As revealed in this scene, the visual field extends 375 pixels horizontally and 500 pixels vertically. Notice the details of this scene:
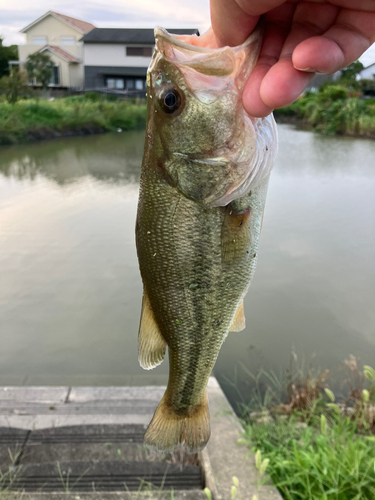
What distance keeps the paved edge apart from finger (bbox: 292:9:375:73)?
7.01 feet

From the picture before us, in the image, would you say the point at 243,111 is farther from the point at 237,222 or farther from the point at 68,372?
the point at 68,372

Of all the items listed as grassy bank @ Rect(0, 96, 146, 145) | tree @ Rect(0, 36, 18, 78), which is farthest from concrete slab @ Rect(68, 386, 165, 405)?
tree @ Rect(0, 36, 18, 78)

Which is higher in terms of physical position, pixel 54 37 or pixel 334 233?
pixel 54 37

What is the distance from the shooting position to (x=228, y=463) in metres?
2.36

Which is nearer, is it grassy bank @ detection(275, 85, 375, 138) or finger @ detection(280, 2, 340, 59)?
finger @ detection(280, 2, 340, 59)

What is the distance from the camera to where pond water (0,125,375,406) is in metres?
4.05

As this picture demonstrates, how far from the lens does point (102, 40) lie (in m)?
30.2

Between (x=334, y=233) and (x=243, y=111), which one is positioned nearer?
(x=243, y=111)

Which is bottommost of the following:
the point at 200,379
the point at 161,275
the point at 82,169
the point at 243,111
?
the point at 82,169

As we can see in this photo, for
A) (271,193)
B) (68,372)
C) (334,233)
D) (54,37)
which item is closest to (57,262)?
(68,372)

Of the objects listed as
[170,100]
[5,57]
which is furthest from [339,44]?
[5,57]

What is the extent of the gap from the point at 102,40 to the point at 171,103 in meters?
33.8

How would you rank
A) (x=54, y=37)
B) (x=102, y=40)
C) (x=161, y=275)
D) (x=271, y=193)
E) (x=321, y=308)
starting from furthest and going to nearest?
(x=54, y=37)
(x=102, y=40)
(x=271, y=193)
(x=321, y=308)
(x=161, y=275)

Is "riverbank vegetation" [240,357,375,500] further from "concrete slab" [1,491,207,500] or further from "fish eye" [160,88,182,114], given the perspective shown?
"fish eye" [160,88,182,114]
